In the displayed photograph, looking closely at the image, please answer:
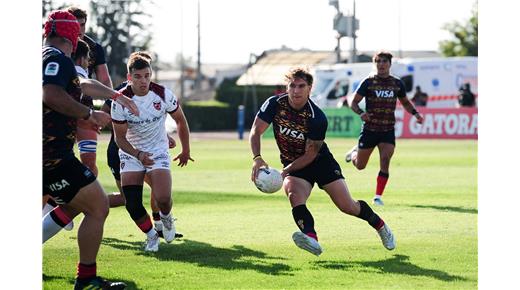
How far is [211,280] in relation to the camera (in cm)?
772

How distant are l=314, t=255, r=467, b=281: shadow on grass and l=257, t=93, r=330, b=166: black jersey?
1162 mm

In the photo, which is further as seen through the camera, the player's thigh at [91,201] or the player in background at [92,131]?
the player in background at [92,131]

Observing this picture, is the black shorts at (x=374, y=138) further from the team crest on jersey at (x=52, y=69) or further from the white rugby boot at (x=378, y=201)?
the team crest on jersey at (x=52, y=69)

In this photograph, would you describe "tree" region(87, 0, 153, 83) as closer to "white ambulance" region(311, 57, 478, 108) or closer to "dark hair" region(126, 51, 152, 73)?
"white ambulance" region(311, 57, 478, 108)

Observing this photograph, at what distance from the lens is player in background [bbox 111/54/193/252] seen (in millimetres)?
9342

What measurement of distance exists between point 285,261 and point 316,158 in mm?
1095

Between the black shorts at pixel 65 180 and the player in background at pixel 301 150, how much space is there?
2.16 metres

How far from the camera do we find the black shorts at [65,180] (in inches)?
273

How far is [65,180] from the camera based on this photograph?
22.9ft

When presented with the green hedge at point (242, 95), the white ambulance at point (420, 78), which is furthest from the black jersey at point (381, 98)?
the green hedge at point (242, 95)

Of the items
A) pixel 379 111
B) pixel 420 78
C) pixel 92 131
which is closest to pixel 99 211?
pixel 92 131

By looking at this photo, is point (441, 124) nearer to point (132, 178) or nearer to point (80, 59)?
point (132, 178)
